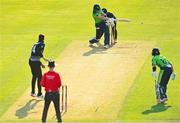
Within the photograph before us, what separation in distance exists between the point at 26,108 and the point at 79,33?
11.8 meters

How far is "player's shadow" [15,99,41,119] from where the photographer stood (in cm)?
2381

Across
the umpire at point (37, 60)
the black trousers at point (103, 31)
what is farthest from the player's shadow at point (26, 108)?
the black trousers at point (103, 31)

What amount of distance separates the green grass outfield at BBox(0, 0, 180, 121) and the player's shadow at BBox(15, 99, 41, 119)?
0.54 meters

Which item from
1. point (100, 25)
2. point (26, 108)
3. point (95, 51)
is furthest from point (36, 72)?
point (100, 25)

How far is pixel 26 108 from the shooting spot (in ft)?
80.4

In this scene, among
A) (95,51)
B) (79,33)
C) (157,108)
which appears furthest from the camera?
(79,33)

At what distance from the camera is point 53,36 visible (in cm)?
3519

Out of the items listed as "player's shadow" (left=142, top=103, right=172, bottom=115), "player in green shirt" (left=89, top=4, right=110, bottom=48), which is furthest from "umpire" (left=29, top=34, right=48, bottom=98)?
"player in green shirt" (left=89, top=4, right=110, bottom=48)

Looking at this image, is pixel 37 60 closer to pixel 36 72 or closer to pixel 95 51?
pixel 36 72

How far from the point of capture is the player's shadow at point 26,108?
2381 cm

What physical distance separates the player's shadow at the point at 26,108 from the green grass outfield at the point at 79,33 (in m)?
0.54

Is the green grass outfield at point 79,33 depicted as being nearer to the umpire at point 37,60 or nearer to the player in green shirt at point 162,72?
the player in green shirt at point 162,72

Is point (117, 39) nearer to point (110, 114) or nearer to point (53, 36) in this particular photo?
point (53, 36)

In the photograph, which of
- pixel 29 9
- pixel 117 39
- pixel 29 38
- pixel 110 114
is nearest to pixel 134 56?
pixel 117 39
